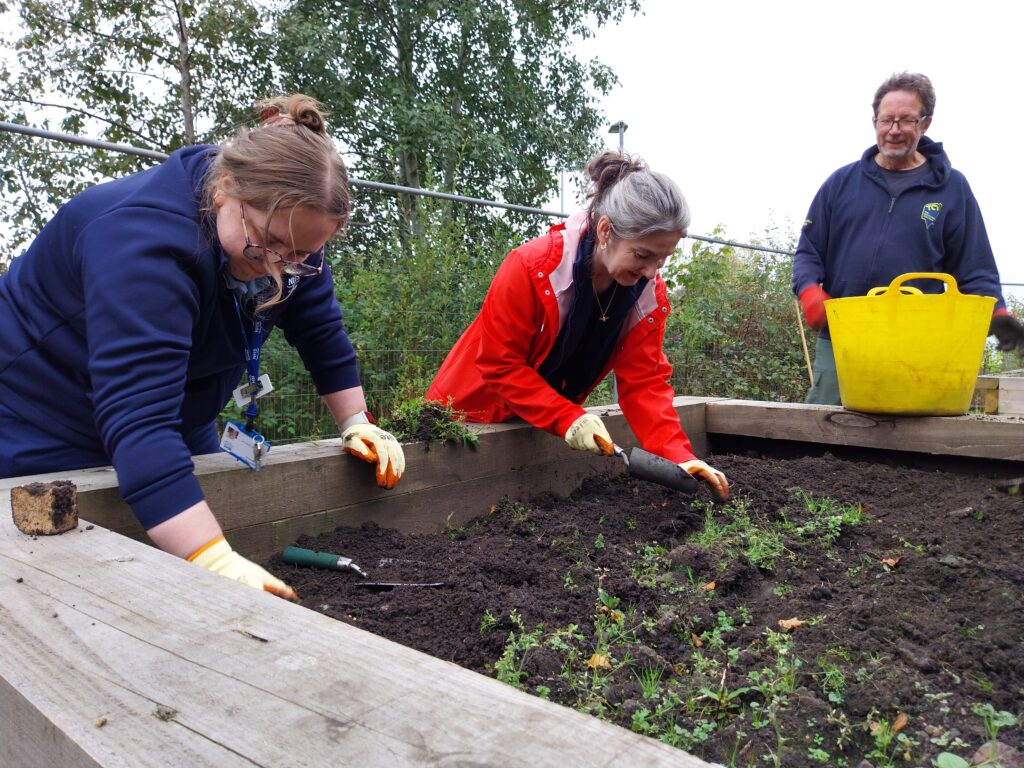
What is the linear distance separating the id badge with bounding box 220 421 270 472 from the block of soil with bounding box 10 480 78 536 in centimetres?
57

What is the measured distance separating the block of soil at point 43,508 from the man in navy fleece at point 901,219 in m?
3.14

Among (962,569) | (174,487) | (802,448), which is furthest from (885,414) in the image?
(174,487)

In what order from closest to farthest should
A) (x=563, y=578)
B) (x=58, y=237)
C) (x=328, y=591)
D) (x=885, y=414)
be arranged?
1. (x=58, y=237)
2. (x=328, y=591)
3. (x=563, y=578)
4. (x=885, y=414)

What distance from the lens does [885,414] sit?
3.12 meters

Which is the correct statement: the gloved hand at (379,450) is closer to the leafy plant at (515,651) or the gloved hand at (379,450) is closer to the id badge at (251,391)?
the id badge at (251,391)

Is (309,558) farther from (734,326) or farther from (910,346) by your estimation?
(734,326)

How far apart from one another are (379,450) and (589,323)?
1036 mm

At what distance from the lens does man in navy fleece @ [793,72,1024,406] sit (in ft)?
11.0

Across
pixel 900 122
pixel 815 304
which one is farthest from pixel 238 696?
pixel 900 122

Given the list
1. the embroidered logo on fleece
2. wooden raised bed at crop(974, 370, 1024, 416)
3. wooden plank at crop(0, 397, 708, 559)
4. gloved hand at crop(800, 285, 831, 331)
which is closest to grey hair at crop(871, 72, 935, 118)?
the embroidered logo on fleece

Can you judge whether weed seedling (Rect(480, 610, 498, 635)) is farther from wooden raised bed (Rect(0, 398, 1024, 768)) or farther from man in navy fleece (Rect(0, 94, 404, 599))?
wooden raised bed (Rect(0, 398, 1024, 768))

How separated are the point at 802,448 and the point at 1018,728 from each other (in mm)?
2343

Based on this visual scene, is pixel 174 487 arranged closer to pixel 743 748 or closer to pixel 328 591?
pixel 328 591

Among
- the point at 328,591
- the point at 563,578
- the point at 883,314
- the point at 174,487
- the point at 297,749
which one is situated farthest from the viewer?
the point at 883,314
